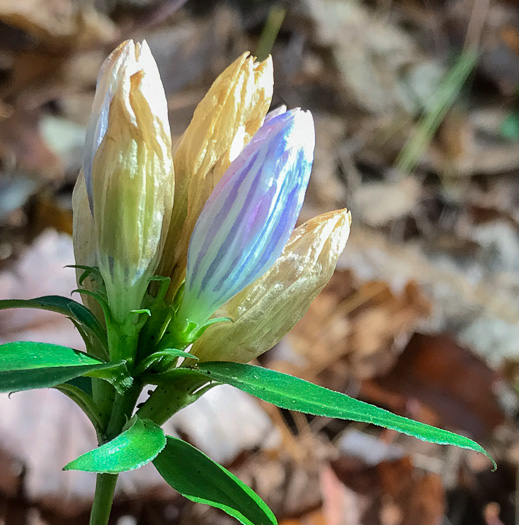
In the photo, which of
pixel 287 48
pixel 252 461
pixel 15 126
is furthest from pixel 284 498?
pixel 287 48

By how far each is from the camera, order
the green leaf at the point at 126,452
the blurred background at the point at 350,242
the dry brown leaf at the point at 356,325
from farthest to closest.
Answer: the dry brown leaf at the point at 356,325
the blurred background at the point at 350,242
the green leaf at the point at 126,452

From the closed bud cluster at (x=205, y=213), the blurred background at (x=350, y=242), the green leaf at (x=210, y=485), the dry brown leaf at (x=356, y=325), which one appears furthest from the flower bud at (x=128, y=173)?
the dry brown leaf at (x=356, y=325)

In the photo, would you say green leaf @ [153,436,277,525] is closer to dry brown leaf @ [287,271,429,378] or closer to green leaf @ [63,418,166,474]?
green leaf @ [63,418,166,474]

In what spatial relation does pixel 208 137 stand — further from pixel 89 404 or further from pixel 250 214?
pixel 89 404

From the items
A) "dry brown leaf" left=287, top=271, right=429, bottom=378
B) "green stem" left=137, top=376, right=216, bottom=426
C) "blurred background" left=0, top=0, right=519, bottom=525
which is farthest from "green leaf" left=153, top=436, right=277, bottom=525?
"dry brown leaf" left=287, top=271, right=429, bottom=378

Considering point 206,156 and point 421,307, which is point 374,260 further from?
point 206,156

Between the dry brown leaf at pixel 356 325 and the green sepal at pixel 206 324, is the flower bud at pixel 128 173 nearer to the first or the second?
the green sepal at pixel 206 324
